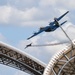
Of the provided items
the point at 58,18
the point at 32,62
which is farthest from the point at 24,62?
the point at 58,18

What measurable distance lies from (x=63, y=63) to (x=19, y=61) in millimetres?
41352

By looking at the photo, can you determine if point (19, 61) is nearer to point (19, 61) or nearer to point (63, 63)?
point (19, 61)

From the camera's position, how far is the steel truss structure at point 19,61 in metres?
93.9


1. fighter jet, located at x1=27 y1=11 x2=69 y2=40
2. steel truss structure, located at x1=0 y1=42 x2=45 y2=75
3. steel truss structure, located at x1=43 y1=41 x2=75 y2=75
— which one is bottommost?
steel truss structure, located at x1=43 y1=41 x2=75 y2=75

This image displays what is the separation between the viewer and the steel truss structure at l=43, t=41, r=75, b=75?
192ft

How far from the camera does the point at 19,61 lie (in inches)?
3932

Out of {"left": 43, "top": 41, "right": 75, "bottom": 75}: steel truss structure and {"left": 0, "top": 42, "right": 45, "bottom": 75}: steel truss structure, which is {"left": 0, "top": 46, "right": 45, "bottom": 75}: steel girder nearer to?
{"left": 0, "top": 42, "right": 45, "bottom": 75}: steel truss structure

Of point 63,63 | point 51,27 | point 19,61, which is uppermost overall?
point 19,61

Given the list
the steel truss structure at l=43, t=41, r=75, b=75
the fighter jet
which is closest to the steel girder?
the fighter jet

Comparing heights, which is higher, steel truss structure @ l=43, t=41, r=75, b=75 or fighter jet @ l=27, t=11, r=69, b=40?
fighter jet @ l=27, t=11, r=69, b=40

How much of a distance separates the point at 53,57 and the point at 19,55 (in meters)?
39.4

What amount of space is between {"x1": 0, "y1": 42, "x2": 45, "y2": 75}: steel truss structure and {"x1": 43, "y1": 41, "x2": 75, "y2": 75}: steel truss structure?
31765 mm

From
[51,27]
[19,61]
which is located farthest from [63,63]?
[19,61]

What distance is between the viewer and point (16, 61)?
99.0 meters
